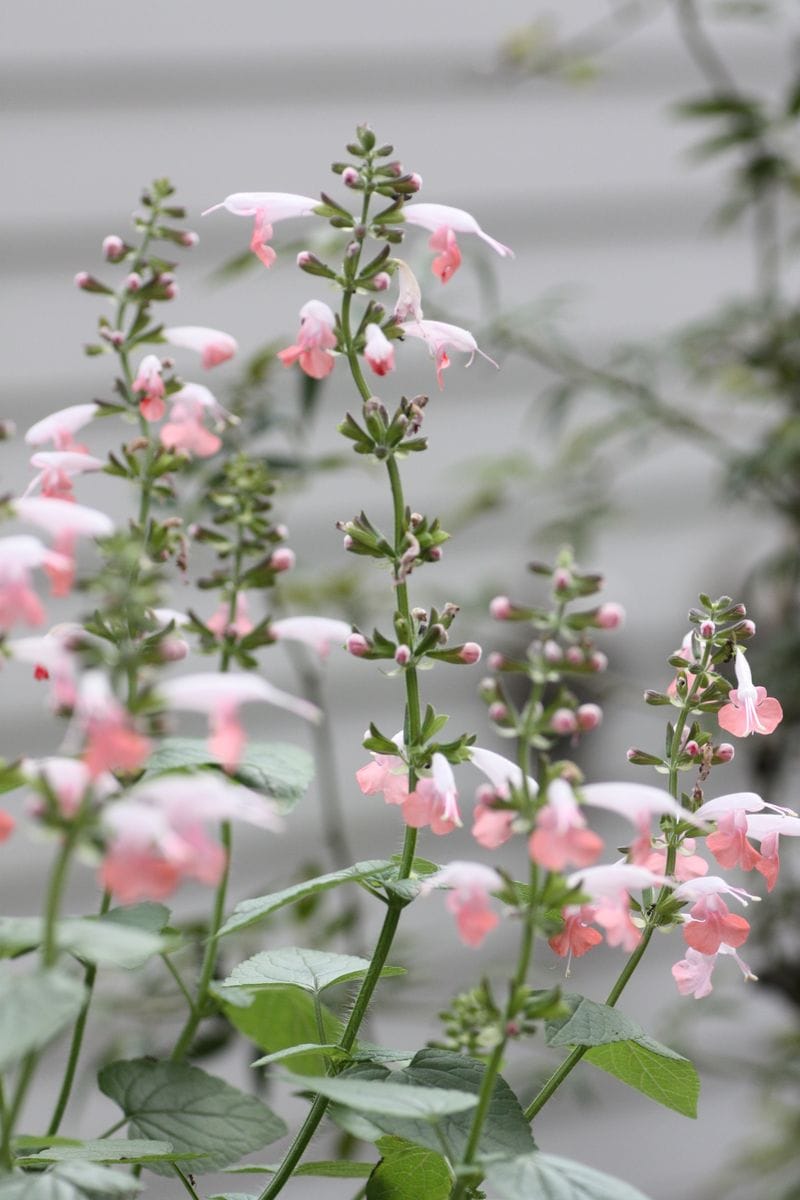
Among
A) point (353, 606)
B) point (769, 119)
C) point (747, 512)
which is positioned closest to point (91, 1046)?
point (353, 606)

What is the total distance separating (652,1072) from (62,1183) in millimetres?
210

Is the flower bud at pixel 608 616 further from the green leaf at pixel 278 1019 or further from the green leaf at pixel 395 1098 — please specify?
the green leaf at pixel 278 1019

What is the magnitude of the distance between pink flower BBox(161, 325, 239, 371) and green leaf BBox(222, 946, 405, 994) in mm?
193

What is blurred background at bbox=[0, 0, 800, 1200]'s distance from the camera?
1.22m

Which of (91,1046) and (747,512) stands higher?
(747,512)

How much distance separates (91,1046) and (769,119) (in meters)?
1.00

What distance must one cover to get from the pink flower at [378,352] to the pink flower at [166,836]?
149 millimetres

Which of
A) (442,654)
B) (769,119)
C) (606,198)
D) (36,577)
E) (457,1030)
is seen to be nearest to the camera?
(442,654)

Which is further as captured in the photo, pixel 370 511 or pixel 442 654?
pixel 370 511

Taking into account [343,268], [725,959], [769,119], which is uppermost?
[769,119]

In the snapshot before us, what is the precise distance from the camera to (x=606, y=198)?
1.90 m

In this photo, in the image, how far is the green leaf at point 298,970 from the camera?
43cm

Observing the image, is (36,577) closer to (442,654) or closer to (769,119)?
(769,119)

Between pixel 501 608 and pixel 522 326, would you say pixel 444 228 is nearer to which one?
pixel 501 608
